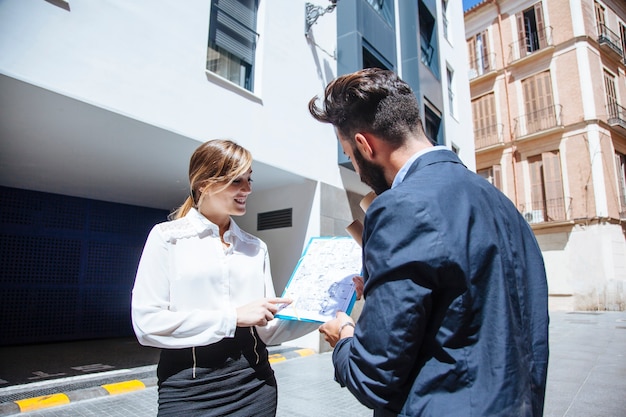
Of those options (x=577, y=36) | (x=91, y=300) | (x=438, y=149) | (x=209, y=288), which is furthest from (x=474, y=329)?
(x=577, y=36)

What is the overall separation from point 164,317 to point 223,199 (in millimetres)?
650

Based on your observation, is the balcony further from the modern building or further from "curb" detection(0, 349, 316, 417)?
"curb" detection(0, 349, 316, 417)

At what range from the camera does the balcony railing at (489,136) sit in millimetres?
22453

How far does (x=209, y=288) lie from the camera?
1734 millimetres

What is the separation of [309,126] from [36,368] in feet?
18.5

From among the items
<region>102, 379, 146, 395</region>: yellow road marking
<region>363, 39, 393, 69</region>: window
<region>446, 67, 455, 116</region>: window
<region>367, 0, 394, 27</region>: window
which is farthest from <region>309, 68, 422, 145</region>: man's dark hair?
<region>446, 67, 455, 116</region>: window

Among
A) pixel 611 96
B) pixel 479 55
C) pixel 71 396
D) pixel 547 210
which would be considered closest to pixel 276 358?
pixel 71 396

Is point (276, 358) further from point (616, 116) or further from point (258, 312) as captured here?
point (616, 116)

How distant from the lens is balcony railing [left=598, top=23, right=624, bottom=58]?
65.2ft

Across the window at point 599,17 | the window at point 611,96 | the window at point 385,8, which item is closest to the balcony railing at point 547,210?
the window at point 611,96

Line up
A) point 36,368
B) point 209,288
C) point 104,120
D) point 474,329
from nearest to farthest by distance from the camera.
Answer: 1. point 474,329
2. point 209,288
3. point 104,120
4. point 36,368

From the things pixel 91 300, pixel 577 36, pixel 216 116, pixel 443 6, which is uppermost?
pixel 577 36

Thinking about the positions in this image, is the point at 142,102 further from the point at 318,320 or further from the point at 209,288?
the point at 318,320

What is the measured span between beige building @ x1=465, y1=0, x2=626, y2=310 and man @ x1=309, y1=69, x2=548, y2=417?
21.5 metres
